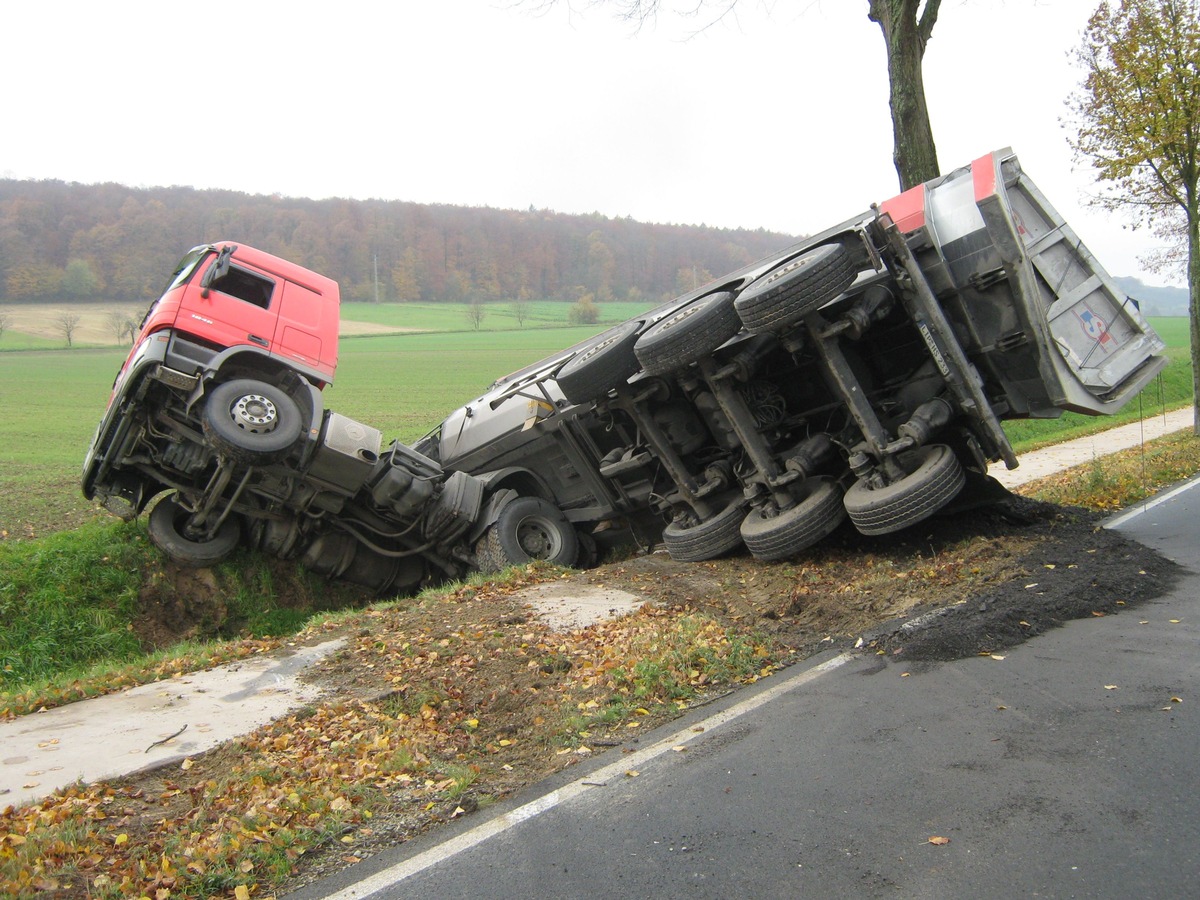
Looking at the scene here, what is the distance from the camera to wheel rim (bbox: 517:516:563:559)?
10.1 metres

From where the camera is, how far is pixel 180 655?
7.04 metres

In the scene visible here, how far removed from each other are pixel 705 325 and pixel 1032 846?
15.6ft

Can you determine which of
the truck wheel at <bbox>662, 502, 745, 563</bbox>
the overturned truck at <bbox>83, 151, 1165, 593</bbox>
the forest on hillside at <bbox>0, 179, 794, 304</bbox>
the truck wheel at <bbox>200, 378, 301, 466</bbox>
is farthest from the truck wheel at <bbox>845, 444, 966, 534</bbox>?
the forest on hillside at <bbox>0, 179, 794, 304</bbox>

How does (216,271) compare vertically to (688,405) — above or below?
above

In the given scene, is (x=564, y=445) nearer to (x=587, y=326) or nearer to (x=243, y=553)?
(x=243, y=553)

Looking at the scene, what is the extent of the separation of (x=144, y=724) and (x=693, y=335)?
4.47 meters

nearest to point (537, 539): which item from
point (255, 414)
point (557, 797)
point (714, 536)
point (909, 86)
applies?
point (714, 536)

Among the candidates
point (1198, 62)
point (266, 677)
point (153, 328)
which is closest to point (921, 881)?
point (266, 677)

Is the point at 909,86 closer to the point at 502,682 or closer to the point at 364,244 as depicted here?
the point at 502,682

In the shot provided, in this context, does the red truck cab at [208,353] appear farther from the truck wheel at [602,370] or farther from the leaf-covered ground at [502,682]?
the leaf-covered ground at [502,682]

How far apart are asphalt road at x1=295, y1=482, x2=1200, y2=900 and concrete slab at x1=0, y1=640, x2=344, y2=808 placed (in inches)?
69.2

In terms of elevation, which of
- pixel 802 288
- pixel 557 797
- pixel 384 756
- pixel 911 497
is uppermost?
pixel 802 288

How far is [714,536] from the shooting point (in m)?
8.30

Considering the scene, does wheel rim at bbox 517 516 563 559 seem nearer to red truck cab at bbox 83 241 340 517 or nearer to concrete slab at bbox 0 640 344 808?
red truck cab at bbox 83 241 340 517
